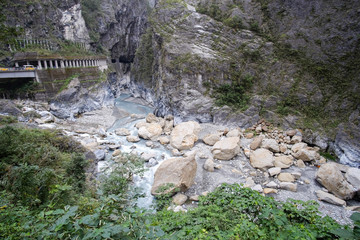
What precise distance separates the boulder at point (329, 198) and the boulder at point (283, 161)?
2.83 metres

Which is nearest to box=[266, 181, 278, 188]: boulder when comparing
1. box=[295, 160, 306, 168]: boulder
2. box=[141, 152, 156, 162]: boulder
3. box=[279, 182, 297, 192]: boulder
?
box=[279, 182, 297, 192]: boulder

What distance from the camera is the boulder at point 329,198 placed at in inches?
397

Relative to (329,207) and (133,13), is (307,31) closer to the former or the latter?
(329,207)

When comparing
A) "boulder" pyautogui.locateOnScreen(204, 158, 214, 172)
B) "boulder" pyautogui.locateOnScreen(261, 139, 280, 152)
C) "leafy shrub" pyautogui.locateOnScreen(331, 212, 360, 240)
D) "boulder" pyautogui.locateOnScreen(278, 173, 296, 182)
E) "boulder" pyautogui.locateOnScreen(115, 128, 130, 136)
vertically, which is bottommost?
"boulder" pyautogui.locateOnScreen(115, 128, 130, 136)

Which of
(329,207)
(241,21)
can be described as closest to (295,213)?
(329,207)

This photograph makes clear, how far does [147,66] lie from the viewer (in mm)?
35312

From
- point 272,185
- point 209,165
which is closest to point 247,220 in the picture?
point 272,185

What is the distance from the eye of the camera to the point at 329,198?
33.9ft

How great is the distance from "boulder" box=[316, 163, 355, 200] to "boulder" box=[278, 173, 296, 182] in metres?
1.59

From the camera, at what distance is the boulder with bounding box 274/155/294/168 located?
13481 millimetres

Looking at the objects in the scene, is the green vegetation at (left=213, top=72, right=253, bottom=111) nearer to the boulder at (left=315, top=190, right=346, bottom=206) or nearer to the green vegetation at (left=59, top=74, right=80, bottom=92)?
the boulder at (left=315, top=190, right=346, bottom=206)

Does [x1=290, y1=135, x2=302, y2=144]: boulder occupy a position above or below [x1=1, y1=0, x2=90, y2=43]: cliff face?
below

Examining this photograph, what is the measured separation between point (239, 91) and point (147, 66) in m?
20.8

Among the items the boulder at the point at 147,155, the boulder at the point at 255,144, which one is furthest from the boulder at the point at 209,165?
the boulder at the point at 255,144
